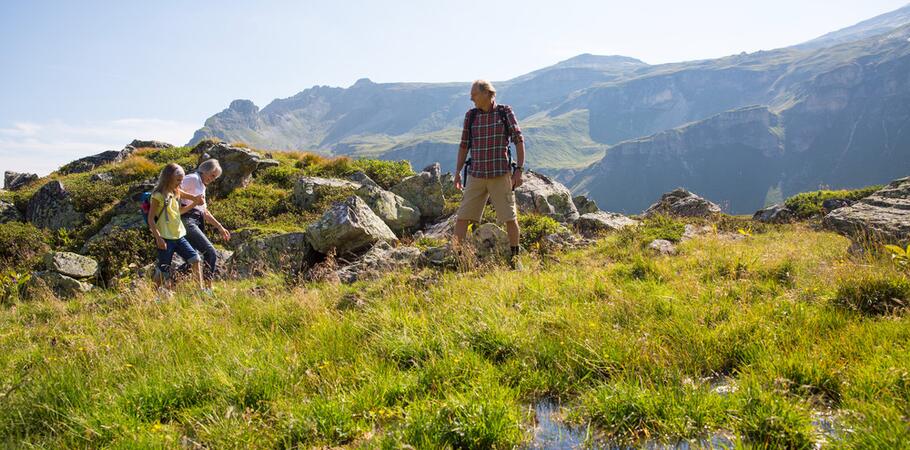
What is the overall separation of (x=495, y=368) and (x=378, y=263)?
626 centimetres

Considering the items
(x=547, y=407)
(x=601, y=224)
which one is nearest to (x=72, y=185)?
(x=601, y=224)

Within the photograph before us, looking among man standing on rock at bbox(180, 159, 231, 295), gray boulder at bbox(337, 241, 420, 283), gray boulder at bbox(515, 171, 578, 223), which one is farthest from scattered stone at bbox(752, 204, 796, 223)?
man standing on rock at bbox(180, 159, 231, 295)

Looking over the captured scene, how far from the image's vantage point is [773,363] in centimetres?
394

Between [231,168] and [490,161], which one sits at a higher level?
[231,168]

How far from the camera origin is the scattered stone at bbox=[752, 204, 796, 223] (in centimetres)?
1635

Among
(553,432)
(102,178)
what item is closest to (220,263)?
(553,432)

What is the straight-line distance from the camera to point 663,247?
9.98 metres

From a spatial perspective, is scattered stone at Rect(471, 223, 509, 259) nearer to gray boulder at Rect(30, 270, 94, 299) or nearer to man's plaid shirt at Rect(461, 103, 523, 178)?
man's plaid shirt at Rect(461, 103, 523, 178)

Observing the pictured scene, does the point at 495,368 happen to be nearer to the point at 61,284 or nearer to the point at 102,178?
the point at 61,284

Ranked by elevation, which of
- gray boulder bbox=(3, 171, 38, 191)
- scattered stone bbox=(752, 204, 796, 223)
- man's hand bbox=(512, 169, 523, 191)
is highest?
gray boulder bbox=(3, 171, 38, 191)

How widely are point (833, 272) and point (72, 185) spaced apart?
82.3ft

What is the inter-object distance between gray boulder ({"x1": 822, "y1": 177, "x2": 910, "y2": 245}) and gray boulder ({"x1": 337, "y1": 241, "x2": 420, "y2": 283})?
317 inches

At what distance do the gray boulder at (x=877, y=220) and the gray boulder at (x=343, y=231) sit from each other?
32.3 ft

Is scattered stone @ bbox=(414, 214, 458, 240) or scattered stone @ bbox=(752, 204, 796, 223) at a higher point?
scattered stone @ bbox=(414, 214, 458, 240)
